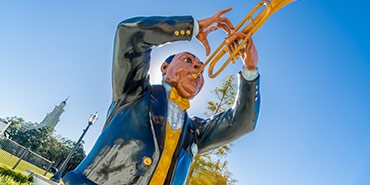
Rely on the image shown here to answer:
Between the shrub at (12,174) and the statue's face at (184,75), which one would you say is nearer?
the statue's face at (184,75)

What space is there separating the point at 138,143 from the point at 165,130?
199mm

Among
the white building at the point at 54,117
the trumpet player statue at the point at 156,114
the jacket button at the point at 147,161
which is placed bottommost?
the jacket button at the point at 147,161

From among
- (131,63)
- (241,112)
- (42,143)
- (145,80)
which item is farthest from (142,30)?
(42,143)

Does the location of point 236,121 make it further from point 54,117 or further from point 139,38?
point 54,117

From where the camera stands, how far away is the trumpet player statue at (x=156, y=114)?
132 centimetres

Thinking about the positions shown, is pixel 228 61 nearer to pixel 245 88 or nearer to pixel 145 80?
pixel 245 88

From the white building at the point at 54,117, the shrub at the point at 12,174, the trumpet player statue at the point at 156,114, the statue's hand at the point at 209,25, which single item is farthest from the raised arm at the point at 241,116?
the white building at the point at 54,117

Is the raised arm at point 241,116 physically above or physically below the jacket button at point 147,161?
above

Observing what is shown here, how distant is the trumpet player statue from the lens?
4.32ft

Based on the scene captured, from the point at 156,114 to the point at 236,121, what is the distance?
0.57 meters

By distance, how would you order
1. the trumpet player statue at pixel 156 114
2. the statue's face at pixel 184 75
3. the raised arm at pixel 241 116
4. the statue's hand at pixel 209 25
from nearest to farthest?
the trumpet player statue at pixel 156 114 → the statue's hand at pixel 209 25 → the raised arm at pixel 241 116 → the statue's face at pixel 184 75

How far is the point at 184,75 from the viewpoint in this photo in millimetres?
1743

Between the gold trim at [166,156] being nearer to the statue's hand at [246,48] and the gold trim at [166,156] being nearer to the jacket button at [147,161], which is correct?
the jacket button at [147,161]

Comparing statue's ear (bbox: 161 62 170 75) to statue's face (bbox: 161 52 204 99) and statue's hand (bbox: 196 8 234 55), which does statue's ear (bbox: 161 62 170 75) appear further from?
statue's hand (bbox: 196 8 234 55)
